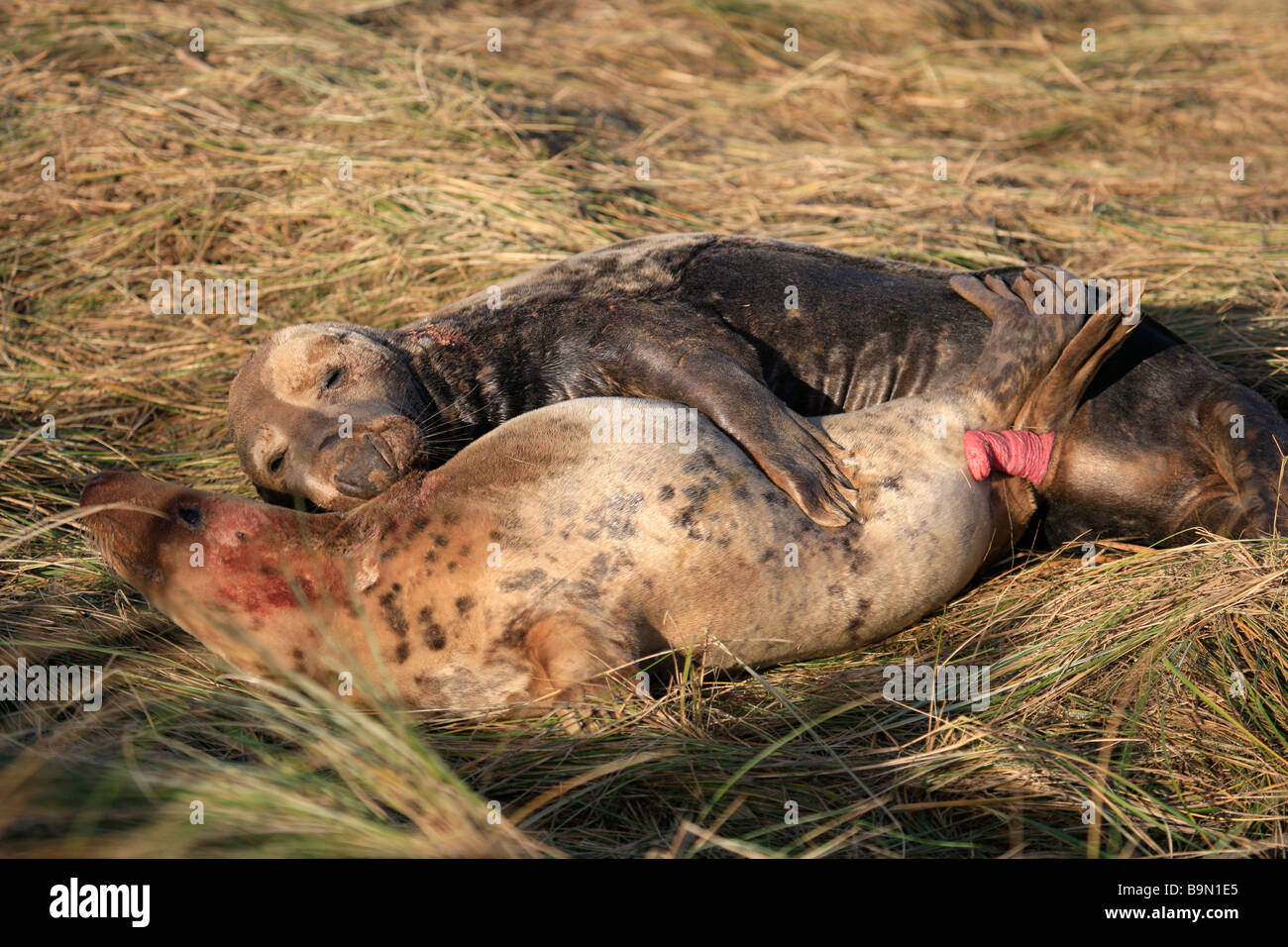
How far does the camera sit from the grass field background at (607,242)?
2562 mm

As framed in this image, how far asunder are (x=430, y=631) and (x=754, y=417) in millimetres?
1195

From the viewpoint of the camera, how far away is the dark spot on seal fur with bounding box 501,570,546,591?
3086 millimetres

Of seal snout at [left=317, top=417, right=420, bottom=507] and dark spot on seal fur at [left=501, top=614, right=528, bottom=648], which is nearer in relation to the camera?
dark spot on seal fur at [left=501, top=614, right=528, bottom=648]

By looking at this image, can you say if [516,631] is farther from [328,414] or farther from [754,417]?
[328,414]

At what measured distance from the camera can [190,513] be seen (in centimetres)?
307

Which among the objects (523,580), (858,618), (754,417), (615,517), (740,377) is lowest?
(858,618)

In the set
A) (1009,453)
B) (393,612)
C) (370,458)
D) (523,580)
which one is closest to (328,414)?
(370,458)

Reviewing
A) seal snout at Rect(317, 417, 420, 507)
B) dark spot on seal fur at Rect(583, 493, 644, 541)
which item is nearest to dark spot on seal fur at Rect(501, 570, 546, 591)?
dark spot on seal fur at Rect(583, 493, 644, 541)

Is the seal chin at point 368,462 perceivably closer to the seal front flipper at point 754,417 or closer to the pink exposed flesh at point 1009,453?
the seal front flipper at point 754,417

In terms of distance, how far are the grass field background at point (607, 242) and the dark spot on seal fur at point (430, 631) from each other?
22 cm

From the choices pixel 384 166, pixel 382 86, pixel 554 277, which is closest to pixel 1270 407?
pixel 554 277

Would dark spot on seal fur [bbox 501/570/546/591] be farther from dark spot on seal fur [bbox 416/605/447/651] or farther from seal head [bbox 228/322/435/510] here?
seal head [bbox 228/322/435/510]

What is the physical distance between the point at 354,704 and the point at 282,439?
3.53 ft
